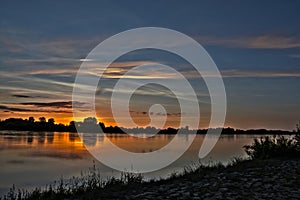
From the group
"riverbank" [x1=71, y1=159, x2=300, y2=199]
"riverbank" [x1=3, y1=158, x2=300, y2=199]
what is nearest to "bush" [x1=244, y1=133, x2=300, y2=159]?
"riverbank" [x1=3, y1=158, x2=300, y2=199]

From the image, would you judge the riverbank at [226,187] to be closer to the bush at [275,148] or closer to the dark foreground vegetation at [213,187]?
the dark foreground vegetation at [213,187]

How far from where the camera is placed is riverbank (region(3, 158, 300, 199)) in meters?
8.02

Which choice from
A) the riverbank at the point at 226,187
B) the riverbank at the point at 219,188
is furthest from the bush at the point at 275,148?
the riverbank at the point at 226,187

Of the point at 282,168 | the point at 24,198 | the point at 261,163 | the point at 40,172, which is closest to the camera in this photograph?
the point at 24,198

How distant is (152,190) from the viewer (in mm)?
8883

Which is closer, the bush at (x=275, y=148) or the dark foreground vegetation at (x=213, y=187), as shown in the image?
the dark foreground vegetation at (x=213, y=187)

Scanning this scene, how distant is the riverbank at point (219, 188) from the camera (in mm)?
8023

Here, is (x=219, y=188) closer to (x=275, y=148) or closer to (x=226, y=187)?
(x=226, y=187)

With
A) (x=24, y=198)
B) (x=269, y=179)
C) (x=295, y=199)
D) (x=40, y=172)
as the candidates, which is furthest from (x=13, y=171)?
(x=295, y=199)

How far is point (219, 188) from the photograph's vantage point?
8602 millimetres

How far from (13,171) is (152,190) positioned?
1772 cm

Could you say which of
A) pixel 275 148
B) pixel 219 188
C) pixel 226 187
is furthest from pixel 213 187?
pixel 275 148

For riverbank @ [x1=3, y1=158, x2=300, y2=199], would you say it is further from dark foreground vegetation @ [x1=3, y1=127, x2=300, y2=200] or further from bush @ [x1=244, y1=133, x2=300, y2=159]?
bush @ [x1=244, y1=133, x2=300, y2=159]

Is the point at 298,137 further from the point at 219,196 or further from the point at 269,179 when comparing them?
the point at 219,196
